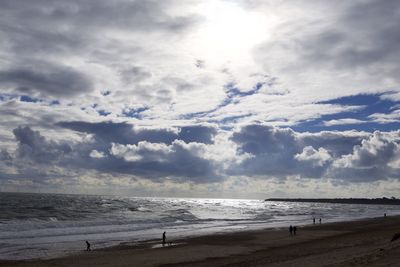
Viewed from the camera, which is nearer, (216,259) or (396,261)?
(396,261)

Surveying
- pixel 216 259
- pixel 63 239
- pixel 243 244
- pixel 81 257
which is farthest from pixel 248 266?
pixel 63 239

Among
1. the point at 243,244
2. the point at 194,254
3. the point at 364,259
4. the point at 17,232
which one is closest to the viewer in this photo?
the point at 364,259

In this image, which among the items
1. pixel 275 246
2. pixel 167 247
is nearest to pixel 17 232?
pixel 167 247

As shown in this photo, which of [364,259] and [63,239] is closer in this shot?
[364,259]

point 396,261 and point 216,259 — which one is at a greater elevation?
point 396,261

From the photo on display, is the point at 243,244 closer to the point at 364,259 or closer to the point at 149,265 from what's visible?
the point at 149,265

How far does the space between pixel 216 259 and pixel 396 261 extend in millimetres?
14880

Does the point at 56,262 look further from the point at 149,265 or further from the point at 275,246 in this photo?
the point at 275,246

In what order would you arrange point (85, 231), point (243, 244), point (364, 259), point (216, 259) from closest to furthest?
point (364, 259), point (216, 259), point (243, 244), point (85, 231)

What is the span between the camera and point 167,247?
126 feet

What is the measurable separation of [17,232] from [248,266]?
114 feet

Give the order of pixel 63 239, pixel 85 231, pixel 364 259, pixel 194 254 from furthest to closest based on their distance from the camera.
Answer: pixel 85 231
pixel 63 239
pixel 194 254
pixel 364 259

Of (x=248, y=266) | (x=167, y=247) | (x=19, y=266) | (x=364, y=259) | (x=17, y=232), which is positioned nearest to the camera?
(x=364, y=259)

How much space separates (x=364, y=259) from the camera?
811 inches
